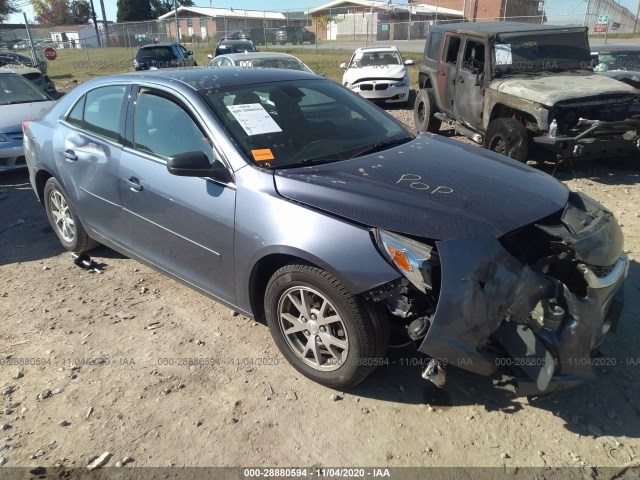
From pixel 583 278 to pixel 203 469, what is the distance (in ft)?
6.83

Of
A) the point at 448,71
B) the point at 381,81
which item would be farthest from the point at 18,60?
the point at 448,71

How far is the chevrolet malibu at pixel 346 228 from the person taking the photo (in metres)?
2.39

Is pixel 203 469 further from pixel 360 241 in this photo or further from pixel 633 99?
pixel 633 99

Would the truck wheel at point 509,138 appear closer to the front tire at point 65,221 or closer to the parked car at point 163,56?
the front tire at point 65,221

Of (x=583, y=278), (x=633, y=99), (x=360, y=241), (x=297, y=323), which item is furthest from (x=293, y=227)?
(x=633, y=99)

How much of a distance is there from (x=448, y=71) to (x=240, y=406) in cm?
709

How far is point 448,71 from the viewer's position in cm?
831

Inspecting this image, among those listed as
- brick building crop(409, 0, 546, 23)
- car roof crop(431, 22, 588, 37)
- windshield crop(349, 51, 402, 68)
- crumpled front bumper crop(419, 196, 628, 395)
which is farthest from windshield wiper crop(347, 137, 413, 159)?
brick building crop(409, 0, 546, 23)

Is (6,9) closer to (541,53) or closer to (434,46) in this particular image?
(434,46)

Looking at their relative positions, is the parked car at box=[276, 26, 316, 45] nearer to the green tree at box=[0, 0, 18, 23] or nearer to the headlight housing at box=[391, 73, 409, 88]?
the green tree at box=[0, 0, 18, 23]

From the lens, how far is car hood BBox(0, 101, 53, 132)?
291 inches

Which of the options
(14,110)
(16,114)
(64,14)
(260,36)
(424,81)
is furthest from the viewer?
(64,14)

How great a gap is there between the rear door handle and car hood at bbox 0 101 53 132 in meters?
3.74

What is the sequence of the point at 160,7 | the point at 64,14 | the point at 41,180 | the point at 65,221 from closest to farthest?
the point at 65,221 < the point at 41,180 < the point at 160,7 < the point at 64,14
